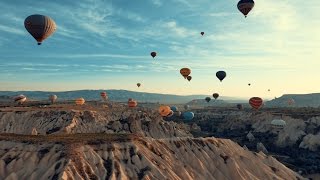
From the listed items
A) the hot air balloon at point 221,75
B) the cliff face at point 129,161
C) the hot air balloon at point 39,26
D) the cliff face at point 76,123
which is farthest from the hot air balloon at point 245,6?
the cliff face at point 76,123

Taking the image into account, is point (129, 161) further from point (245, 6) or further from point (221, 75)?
point (221, 75)

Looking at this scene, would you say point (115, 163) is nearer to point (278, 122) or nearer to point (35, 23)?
point (35, 23)

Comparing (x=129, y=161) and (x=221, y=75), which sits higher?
(x=221, y=75)

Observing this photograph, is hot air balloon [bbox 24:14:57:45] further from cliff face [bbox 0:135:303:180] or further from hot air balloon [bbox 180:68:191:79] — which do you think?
hot air balloon [bbox 180:68:191:79]

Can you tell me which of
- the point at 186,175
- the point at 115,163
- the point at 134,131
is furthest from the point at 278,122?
the point at 115,163

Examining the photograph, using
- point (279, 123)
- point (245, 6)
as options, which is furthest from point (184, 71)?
point (245, 6)

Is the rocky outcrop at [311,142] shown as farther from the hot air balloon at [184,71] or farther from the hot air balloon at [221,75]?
the hot air balloon at [184,71]
